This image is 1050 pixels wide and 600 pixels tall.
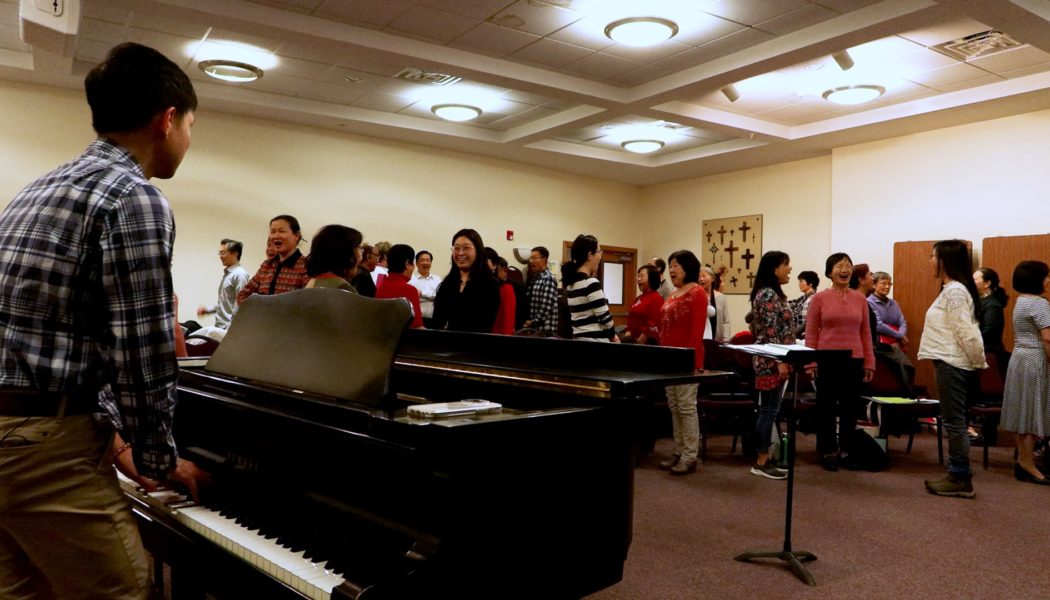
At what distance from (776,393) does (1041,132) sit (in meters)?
4.72

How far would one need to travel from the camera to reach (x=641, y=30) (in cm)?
570

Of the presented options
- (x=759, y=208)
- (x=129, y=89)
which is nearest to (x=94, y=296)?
(x=129, y=89)

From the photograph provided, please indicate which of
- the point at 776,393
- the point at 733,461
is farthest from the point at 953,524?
the point at 733,461

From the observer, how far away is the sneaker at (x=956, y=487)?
4.57 metres

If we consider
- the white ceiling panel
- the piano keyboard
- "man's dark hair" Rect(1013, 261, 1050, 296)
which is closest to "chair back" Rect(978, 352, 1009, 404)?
"man's dark hair" Rect(1013, 261, 1050, 296)

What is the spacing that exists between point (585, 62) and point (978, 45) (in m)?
3.16

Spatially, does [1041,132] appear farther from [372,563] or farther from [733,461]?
[372,563]

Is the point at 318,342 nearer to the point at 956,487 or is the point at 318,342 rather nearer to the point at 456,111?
the point at 956,487

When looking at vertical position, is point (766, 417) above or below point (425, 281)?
below

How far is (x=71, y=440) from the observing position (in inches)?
50.9

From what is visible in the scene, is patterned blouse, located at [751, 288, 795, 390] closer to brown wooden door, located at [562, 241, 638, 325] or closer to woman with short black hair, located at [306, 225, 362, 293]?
woman with short black hair, located at [306, 225, 362, 293]

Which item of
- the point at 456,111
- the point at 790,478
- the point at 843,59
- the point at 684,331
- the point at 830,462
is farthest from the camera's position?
the point at 456,111

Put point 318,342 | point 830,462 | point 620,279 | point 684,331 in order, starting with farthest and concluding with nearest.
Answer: point 620,279 → point 830,462 → point 684,331 → point 318,342

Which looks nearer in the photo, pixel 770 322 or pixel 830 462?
pixel 770 322
